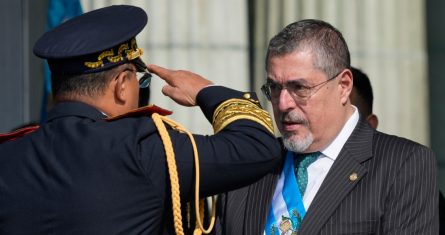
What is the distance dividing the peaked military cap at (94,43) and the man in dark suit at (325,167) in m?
0.78

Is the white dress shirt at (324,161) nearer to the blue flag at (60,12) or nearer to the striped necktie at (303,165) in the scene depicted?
the striped necktie at (303,165)

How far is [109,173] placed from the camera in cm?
286

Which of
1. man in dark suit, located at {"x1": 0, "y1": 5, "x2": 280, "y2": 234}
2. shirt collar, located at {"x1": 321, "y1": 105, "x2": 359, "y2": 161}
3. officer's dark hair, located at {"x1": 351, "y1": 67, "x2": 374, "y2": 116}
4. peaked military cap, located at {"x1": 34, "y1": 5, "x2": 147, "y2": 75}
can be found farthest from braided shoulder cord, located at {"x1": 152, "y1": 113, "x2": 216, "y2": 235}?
officer's dark hair, located at {"x1": 351, "y1": 67, "x2": 374, "y2": 116}

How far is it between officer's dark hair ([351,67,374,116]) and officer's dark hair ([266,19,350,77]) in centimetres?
141

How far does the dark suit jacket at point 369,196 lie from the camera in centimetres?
349

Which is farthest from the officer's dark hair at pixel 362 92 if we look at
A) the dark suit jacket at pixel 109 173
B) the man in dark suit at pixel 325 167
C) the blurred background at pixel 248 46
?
the dark suit jacket at pixel 109 173

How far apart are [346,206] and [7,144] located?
123cm

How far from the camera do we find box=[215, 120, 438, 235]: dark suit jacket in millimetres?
3490

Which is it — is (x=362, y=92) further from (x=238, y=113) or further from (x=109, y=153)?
(x=109, y=153)

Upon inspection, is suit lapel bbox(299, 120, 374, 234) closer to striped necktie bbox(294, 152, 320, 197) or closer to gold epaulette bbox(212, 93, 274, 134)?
striped necktie bbox(294, 152, 320, 197)

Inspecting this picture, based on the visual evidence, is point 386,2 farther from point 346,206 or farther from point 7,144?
point 7,144

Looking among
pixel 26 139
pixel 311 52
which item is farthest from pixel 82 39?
pixel 311 52

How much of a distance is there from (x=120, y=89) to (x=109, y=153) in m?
0.20

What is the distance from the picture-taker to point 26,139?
2.97 m
